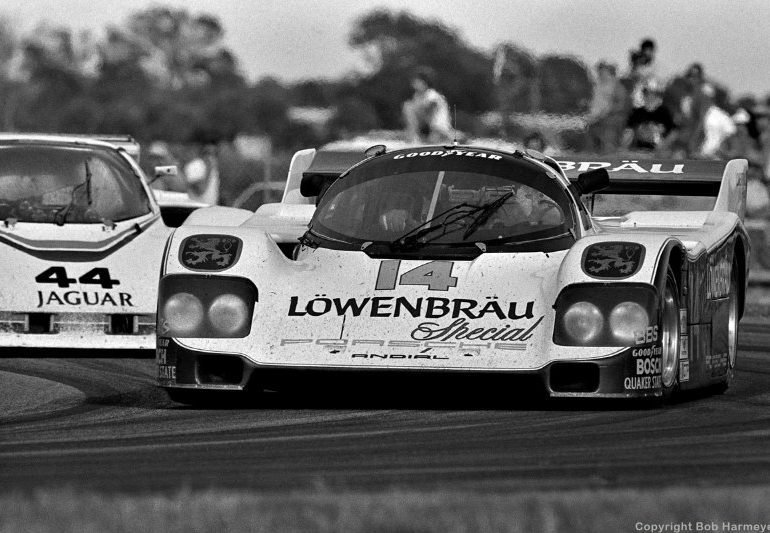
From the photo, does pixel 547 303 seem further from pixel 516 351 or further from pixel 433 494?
pixel 433 494

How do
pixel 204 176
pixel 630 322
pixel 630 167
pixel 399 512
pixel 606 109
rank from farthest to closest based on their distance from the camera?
pixel 204 176 → pixel 606 109 → pixel 630 167 → pixel 630 322 → pixel 399 512

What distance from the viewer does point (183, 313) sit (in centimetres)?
715

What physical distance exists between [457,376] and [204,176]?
45.2 ft

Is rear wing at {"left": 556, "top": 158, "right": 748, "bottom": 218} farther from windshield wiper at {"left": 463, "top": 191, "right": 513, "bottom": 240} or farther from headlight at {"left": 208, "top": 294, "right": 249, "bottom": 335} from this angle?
headlight at {"left": 208, "top": 294, "right": 249, "bottom": 335}

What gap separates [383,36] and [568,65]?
48.4 meters

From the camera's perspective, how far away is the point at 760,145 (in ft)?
65.2

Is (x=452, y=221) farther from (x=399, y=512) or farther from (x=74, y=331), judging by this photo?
(x=399, y=512)

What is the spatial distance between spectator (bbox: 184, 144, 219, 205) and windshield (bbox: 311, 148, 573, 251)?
40.0 feet

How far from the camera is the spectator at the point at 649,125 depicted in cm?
1847

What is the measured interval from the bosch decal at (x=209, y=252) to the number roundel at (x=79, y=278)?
2914 millimetres

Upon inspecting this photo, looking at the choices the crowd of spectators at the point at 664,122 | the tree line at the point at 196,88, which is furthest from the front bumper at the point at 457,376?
the tree line at the point at 196,88

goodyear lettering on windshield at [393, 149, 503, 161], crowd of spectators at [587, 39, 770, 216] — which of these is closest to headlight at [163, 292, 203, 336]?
goodyear lettering on windshield at [393, 149, 503, 161]

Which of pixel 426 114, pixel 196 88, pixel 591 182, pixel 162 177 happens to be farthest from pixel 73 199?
pixel 196 88

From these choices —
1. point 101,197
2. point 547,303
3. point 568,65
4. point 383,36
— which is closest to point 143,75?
point 383,36
